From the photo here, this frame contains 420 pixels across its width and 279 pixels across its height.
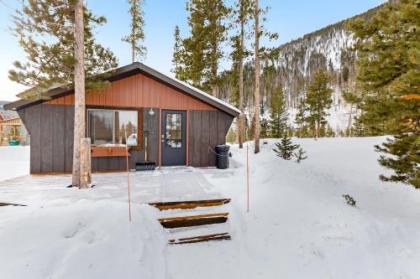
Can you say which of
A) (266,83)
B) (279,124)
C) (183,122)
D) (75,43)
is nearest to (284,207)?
(183,122)

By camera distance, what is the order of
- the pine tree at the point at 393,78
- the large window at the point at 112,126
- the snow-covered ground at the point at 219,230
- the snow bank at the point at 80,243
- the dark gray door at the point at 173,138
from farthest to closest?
the dark gray door at the point at 173,138, the large window at the point at 112,126, the pine tree at the point at 393,78, the snow-covered ground at the point at 219,230, the snow bank at the point at 80,243

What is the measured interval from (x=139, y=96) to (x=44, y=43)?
319 cm

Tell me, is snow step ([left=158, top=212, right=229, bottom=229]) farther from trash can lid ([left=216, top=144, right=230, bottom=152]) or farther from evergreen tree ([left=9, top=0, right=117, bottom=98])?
evergreen tree ([left=9, top=0, right=117, bottom=98])

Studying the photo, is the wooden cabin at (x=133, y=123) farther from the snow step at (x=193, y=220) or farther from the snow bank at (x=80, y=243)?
the snow step at (x=193, y=220)

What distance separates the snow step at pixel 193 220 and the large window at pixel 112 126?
4398mm

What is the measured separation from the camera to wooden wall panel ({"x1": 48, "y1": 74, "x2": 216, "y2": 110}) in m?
7.38

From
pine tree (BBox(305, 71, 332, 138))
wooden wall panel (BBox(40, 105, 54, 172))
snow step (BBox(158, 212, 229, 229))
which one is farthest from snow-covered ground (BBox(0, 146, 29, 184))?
pine tree (BBox(305, 71, 332, 138))

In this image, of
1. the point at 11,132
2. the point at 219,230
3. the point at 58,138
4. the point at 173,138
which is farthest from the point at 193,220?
the point at 11,132

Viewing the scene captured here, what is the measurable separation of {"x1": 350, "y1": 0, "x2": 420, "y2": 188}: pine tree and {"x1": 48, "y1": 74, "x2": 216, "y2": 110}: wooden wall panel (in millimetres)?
5353

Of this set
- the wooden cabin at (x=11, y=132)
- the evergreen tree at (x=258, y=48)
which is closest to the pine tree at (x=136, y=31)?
the evergreen tree at (x=258, y=48)

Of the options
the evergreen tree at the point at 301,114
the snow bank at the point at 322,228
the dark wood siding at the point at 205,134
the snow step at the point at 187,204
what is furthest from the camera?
the evergreen tree at the point at 301,114

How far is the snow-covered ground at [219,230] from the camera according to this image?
2.84 m

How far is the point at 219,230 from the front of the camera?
13.1 ft

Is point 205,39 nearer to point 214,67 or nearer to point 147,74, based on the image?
point 214,67
